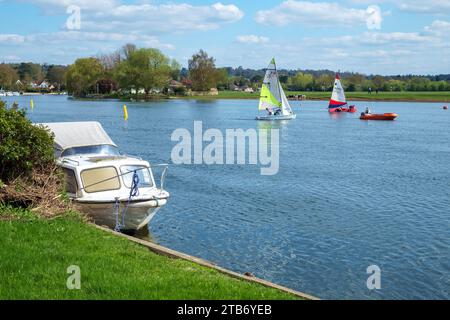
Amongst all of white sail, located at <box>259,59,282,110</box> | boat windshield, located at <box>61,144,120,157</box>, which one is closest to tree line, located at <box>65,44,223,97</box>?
white sail, located at <box>259,59,282,110</box>

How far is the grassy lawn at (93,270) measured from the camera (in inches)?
394

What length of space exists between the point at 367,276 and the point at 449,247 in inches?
179

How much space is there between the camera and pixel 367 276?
664 inches

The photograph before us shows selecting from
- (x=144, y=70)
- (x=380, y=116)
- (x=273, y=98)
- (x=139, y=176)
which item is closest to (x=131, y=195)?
(x=139, y=176)

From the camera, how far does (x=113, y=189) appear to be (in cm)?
2103

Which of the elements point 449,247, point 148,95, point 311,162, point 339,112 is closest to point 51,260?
point 449,247

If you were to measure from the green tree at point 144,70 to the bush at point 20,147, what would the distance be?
15754cm

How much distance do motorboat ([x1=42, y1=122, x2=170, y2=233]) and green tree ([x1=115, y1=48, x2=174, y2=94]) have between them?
6041 inches

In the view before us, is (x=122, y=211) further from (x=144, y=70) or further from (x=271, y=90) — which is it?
(x=144, y=70)

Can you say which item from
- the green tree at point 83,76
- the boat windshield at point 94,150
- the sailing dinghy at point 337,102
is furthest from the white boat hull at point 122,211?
the green tree at point 83,76

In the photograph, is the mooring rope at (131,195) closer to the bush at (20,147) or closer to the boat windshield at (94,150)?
the bush at (20,147)
